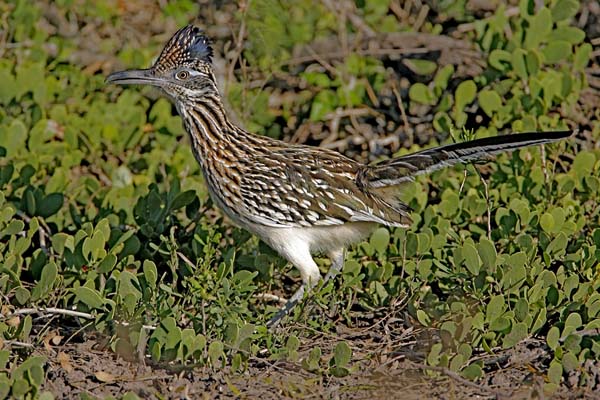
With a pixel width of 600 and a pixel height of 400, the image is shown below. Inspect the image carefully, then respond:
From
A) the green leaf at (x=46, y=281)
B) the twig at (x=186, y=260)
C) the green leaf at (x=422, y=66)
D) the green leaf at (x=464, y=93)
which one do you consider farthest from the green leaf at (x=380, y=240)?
the green leaf at (x=422, y=66)

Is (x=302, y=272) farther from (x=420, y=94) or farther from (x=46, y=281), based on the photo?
(x=420, y=94)

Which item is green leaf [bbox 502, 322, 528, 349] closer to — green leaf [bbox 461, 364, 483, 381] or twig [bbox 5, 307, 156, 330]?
green leaf [bbox 461, 364, 483, 381]

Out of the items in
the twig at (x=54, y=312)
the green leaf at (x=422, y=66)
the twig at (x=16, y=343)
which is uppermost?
the green leaf at (x=422, y=66)

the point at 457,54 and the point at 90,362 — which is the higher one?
the point at 457,54

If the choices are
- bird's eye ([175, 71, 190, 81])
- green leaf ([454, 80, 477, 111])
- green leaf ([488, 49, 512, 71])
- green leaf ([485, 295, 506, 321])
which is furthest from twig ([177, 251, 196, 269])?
green leaf ([488, 49, 512, 71])

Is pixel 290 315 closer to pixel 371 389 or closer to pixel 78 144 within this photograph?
pixel 371 389

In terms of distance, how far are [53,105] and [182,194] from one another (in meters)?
2.21

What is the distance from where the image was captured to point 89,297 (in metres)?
5.87

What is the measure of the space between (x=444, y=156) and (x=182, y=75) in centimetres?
156

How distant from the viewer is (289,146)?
678cm

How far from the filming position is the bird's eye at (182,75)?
21.6 ft

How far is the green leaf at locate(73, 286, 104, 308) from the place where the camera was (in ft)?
19.2

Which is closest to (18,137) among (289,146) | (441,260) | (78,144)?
(78,144)

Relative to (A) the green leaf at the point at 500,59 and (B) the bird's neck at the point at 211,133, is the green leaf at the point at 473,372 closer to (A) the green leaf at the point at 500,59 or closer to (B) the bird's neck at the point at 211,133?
(B) the bird's neck at the point at 211,133
